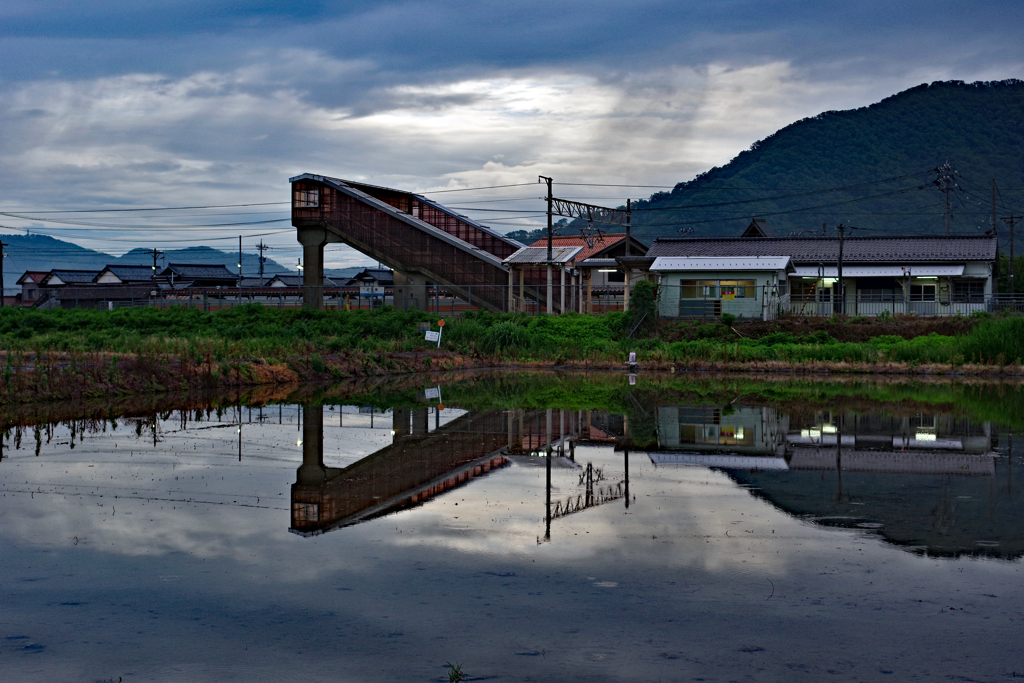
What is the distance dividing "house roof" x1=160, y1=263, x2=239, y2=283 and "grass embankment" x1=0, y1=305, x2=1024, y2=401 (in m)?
52.4

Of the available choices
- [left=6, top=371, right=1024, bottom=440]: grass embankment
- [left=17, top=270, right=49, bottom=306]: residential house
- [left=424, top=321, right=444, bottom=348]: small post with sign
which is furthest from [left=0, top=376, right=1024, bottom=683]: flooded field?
[left=17, top=270, right=49, bottom=306]: residential house

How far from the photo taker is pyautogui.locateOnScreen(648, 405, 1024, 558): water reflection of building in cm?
977

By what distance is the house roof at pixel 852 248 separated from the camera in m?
48.7

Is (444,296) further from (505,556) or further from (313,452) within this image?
(505,556)

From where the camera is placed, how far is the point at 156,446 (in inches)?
571

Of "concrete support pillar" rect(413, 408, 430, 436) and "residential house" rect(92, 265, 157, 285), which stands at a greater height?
"residential house" rect(92, 265, 157, 285)

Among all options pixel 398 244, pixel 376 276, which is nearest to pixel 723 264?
pixel 398 244

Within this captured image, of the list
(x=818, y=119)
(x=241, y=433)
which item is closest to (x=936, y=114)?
(x=818, y=119)

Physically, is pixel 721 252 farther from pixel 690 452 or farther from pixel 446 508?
pixel 446 508

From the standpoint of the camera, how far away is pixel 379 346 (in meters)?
31.9

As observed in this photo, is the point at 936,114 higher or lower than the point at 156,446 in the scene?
higher

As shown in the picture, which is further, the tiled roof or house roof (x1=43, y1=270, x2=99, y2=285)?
house roof (x1=43, y1=270, x2=99, y2=285)

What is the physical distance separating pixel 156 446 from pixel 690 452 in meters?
8.60

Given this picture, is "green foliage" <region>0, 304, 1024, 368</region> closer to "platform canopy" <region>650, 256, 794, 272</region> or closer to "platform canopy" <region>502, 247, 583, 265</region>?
"platform canopy" <region>650, 256, 794, 272</region>
